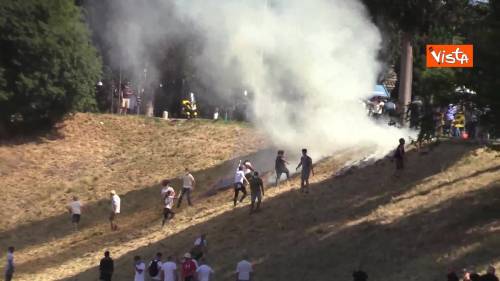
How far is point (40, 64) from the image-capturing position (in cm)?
4450

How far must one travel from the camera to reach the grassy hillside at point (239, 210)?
22.6 meters

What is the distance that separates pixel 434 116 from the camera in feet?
80.5

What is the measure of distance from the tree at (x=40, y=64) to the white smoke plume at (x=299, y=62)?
935 centimetres

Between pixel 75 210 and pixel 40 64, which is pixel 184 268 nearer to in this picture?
pixel 75 210

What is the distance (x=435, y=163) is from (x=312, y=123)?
7618 mm

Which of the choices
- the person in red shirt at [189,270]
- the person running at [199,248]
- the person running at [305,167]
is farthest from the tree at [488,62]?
the person running at [199,248]

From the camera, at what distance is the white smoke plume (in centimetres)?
3403

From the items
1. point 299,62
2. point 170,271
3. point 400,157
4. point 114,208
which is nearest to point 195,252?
point 170,271

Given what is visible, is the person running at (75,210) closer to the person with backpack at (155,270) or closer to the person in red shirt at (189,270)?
the person with backpack at (155,270)

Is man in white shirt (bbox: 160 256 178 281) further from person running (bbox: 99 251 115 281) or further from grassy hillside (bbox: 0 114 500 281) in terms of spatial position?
person running (bbox: 99 251 115 281)

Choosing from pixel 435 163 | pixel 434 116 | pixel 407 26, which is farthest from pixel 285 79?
pixel 434 116

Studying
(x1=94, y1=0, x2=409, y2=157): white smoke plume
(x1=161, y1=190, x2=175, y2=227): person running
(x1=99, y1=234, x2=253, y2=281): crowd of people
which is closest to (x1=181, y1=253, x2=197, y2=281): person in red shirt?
(x1=99, y1=234, x2=253, y2=281): crowd of people

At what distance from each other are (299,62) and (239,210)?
7.53m

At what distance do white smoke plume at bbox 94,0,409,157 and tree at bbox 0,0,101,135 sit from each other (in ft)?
30.7
